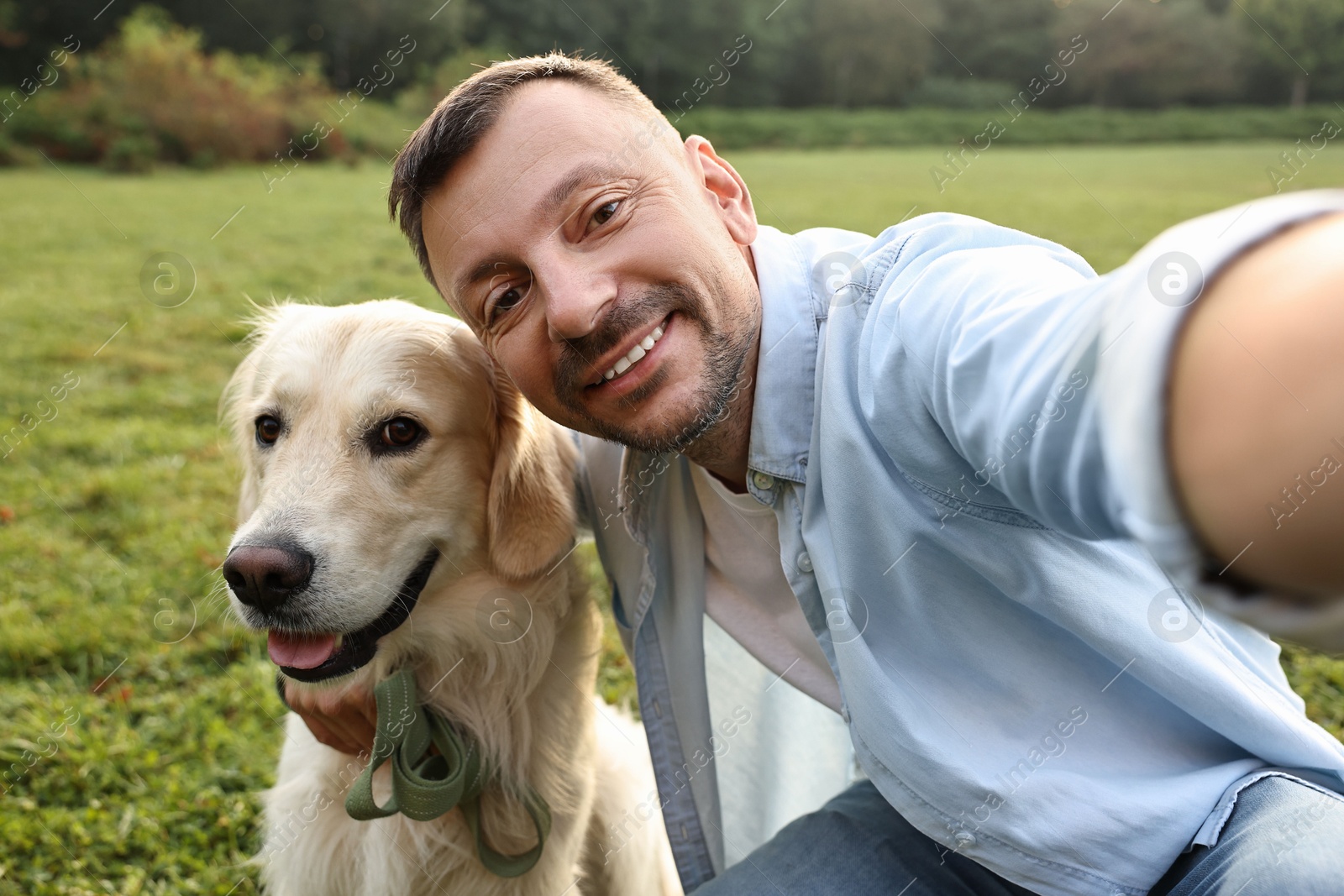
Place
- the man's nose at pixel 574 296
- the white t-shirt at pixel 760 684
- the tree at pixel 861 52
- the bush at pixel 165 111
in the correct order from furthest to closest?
the tree at pixel 861 52, the bush at pixel 165 111, the white t-shirt at pixel 760 684, the man's nose at pixel 574 296

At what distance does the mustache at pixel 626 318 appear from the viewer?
1828 millimetres

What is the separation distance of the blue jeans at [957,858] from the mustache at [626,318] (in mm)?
1238

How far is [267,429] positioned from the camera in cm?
241

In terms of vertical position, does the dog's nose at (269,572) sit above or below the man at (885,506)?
below

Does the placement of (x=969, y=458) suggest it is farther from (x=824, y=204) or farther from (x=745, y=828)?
(x=824, y=204)

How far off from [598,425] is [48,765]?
99.4 inches

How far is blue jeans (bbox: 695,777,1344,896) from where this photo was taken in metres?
1.54

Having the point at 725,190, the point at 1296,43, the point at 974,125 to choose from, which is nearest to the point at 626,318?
the point at 725,190

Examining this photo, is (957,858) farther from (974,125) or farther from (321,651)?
(974,125)

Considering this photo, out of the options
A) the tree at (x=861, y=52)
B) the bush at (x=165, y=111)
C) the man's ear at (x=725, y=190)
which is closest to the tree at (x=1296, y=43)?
the tree at (x=861, y=52)

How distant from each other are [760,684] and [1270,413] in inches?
79.5

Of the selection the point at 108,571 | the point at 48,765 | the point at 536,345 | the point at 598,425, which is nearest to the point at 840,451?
the point at 598,425

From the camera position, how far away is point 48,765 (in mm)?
3107

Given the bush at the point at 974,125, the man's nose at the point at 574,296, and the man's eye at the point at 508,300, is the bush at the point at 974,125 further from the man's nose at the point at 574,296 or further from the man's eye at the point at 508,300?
the man's nose at the point at 574,296
